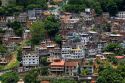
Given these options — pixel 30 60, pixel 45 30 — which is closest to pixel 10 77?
pixel 30 60

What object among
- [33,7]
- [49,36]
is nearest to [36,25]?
[49,36]

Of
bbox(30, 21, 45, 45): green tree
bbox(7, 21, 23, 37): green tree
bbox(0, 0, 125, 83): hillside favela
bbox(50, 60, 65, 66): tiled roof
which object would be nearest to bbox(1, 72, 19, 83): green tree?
bbox(0, 0, 125, 83): hillside favela

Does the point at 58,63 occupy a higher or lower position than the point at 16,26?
lower

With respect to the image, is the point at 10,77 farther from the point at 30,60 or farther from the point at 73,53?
the point at 73,53

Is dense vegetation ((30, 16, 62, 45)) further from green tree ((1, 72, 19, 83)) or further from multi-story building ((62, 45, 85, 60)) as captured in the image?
green tree ((1, 72, 19, 83))

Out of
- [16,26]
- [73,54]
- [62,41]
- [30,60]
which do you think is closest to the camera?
[30,60]

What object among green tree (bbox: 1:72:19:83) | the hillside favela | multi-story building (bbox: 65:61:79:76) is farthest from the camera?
multi-story building (bbox: 65:61:79:76)
